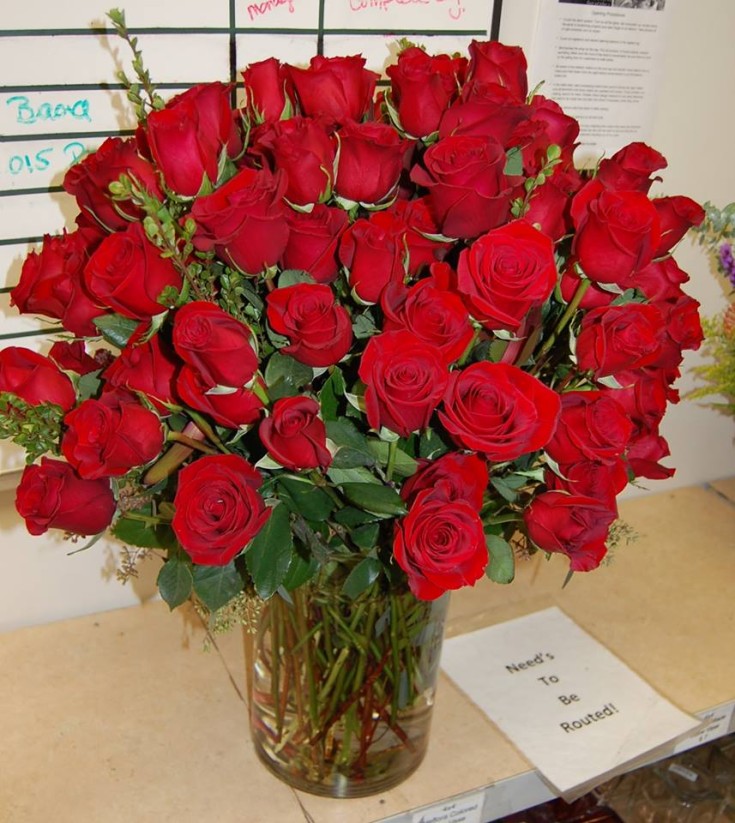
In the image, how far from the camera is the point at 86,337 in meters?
0.65

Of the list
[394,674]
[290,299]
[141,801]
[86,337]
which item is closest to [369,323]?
[290,299]

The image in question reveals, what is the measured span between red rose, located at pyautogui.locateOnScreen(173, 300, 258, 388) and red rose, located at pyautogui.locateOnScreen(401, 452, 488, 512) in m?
0.14

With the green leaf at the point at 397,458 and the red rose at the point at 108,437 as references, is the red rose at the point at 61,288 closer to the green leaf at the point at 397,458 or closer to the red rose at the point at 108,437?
the red rose at the point at 108,437

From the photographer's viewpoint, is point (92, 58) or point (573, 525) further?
point (92, 58)

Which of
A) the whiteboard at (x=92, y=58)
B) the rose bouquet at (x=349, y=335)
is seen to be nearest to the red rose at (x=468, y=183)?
the rose bouquet at (x=349, y=335)

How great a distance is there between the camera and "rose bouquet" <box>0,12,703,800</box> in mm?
552

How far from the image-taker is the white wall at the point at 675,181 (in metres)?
1.06

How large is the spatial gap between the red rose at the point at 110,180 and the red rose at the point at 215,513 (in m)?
0.19

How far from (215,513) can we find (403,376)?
0.15m

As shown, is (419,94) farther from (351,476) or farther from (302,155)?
(351,476)

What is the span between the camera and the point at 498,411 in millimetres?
546

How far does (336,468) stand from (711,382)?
0.99 metres

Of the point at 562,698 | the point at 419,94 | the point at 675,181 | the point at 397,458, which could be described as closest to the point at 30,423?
the point at 397,458

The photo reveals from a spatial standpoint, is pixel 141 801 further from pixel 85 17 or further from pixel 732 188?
pixel 732 188
